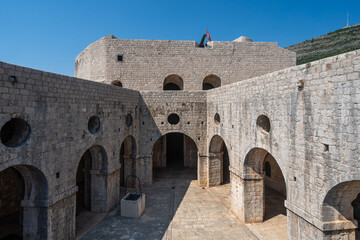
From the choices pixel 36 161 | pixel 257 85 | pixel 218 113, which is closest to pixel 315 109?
pixel 257 85

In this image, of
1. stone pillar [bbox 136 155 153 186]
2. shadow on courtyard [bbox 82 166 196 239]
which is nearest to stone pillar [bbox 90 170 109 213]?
shadow on courtyard [bbox 82 166 196 239]

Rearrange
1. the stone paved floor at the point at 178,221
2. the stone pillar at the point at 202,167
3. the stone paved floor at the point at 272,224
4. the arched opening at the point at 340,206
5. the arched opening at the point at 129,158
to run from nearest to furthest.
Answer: the arched opening at the point at 340,206 → the stone paved floor at the point at 272,224 → the stone paved floor at the point at 178,221 → the arched opening at the point at 129,158 → the stone pillar at the point at 202,167

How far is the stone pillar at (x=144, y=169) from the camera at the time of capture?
585 inches

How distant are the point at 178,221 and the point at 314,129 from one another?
24.3ft

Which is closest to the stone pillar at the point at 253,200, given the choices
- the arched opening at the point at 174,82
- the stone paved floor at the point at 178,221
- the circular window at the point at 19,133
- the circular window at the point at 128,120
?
the stone paved floor at the point at 178,221

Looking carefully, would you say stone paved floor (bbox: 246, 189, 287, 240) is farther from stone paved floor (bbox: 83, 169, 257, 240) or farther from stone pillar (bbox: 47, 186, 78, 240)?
stone pillar (bbox: 47, 186, 78, 240)

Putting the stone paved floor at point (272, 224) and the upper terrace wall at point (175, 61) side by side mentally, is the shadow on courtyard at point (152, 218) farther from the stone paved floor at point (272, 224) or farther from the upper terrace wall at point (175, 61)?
the upper terrace wall at point (175, 61)

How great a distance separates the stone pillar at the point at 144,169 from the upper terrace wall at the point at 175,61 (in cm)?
639

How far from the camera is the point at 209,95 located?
14398 mm

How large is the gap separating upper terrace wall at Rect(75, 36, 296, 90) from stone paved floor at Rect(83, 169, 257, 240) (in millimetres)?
9306

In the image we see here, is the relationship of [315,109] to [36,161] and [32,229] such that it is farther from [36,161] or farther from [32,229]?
[32,229]

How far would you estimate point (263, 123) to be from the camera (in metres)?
8.84

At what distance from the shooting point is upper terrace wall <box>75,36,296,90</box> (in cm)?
1814

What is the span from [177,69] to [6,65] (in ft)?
45.2
